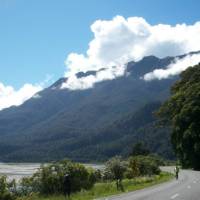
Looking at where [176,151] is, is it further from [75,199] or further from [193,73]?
[75,199]

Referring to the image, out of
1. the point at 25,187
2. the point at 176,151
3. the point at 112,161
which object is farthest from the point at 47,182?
the point at 176,151

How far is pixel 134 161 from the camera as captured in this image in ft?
188

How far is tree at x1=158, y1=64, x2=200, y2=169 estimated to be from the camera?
190 ft

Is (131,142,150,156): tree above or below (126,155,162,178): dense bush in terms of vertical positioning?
above

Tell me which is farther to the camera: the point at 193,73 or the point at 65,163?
the point at 193,73

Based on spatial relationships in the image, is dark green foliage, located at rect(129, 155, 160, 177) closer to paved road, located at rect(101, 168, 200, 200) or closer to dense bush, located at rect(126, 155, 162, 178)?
dense bush, located at rect(126, 155, 162, 178)

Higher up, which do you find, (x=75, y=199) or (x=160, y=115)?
(x=160, y=115)

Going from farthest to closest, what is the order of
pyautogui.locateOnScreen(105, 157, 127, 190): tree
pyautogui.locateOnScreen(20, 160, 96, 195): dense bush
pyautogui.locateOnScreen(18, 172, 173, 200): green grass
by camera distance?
1. pyautogui.locateOnScreen(105, 157, 127, 190): tree
2. pyautogui.locateOnScreen(20, 160, 96, 195): dense bush
3. pyautogui.locateOnScreen(18, 172, 173, 200): green grass

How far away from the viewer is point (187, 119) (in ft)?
193

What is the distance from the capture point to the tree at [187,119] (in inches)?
2277

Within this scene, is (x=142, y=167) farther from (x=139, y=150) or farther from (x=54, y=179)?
(x=139, y=150)

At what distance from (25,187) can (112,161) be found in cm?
796

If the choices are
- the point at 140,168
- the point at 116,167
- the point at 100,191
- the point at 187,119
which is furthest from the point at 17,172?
the point at 100,191

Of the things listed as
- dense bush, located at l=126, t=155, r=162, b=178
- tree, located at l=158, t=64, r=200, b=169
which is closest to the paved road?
dense bush, located at l=126, t=155, r=162, b=178
